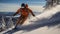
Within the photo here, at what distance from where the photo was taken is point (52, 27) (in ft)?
61.3

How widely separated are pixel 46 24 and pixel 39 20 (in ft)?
6.06

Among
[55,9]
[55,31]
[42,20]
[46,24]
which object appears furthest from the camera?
[55,9]

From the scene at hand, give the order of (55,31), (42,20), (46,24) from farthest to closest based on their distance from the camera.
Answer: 1. (42,20)
2. (46,24)
3. (55,31)

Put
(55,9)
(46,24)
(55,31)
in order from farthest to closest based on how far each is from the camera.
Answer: (55,9) < (46,24) < (55,31)

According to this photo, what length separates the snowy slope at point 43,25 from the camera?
60.6 ft

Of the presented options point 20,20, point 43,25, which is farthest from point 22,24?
point 43,25

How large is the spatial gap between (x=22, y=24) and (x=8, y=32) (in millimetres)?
1361

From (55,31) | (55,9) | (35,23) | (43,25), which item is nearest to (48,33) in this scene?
(55,31)

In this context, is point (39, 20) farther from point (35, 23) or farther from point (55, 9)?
point (55, 9)

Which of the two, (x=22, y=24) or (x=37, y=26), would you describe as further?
(x=22, y=24)

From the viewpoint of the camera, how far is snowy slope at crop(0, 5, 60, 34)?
1846cm

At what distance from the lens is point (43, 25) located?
1969cm

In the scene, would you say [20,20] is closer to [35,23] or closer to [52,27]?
[35,23]

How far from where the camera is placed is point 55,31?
59.0 feet
